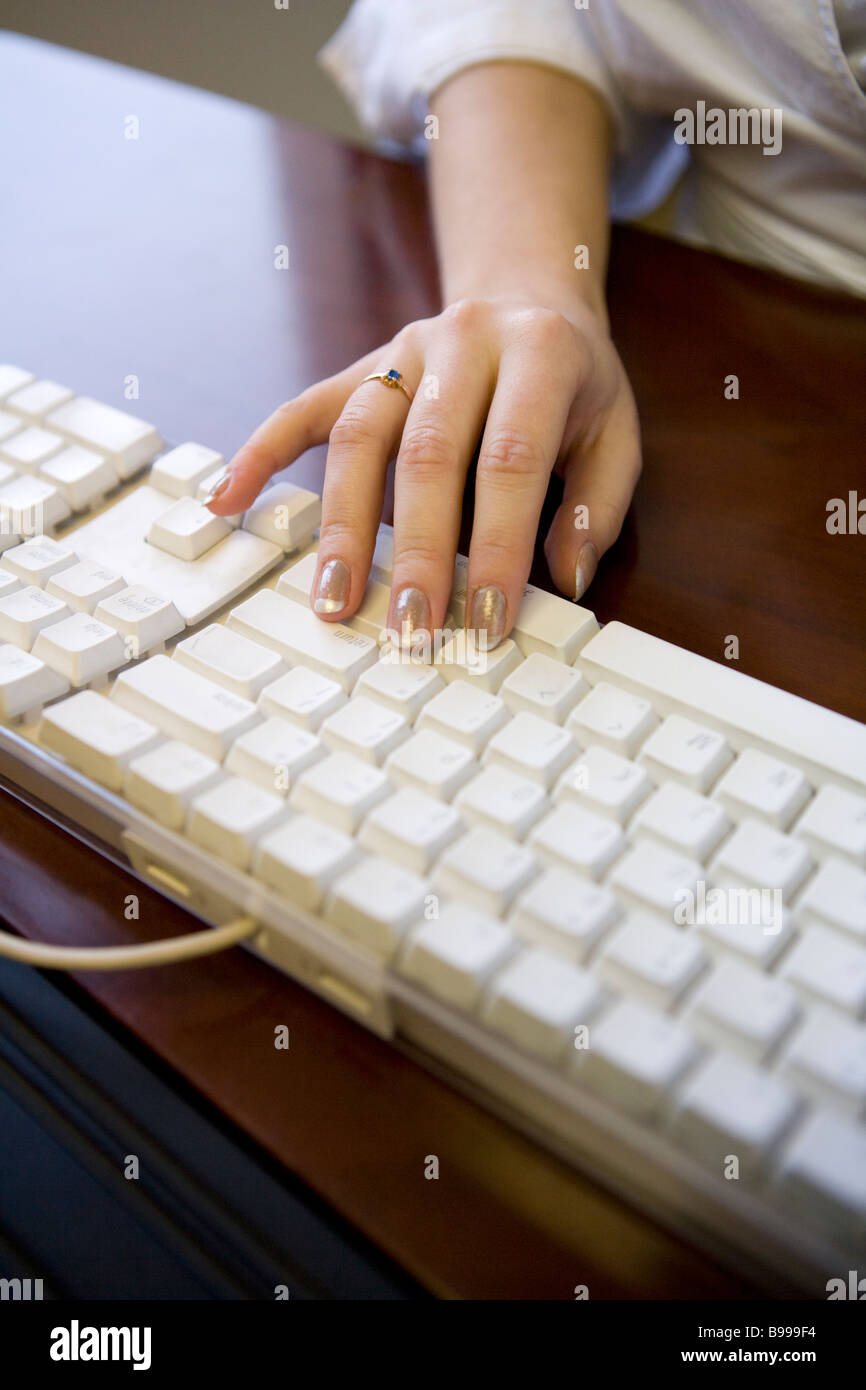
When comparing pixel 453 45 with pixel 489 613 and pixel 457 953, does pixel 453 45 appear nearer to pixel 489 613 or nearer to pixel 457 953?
pixel 489 613

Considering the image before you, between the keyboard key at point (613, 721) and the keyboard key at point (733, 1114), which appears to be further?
the keyboard key at point (613, 721)

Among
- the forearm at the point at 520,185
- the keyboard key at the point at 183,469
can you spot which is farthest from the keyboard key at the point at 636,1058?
the forearm at the point at 520,185

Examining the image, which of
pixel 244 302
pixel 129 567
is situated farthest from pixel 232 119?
pixel 129 567

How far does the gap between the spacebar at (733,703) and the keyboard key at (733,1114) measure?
13cm

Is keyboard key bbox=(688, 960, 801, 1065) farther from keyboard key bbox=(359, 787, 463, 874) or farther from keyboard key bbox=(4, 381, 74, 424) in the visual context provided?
keyboard key bbox=(4, 381, 74, 424)

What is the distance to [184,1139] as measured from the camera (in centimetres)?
36

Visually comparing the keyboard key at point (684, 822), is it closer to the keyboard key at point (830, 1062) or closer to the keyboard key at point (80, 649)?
the keyboard key at point (830, 1062)

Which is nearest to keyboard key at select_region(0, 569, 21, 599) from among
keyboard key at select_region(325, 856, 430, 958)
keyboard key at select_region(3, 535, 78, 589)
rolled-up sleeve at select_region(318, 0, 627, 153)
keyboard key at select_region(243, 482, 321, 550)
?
keyboard key at select_region(3, 535, 78, 589)

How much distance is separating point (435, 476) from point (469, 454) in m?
0.03

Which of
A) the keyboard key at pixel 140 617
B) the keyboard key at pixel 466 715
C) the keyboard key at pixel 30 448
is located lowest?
the keyboard key at pixel 466 715

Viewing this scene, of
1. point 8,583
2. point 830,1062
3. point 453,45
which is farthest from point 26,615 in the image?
point 453,45

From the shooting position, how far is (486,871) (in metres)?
0.34

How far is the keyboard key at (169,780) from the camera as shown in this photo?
0.37m

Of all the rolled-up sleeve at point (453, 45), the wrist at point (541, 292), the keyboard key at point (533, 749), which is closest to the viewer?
the keyboard key at point (533, 749)
